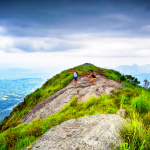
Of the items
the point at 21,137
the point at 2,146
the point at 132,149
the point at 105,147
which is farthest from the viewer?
the point at 21,137

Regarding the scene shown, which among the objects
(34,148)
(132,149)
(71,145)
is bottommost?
(34,148)

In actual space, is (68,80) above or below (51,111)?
above

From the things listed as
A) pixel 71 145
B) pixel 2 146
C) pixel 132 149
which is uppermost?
pixel 132 149

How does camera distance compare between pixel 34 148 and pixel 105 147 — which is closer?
pixel 105 147

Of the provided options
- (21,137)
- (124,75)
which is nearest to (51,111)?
(21,137)

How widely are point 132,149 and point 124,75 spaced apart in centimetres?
1900

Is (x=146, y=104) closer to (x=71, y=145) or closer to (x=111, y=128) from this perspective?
(x=111, y=128)

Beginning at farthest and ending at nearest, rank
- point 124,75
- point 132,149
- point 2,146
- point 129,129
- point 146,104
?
point 124,75, point 146,104, point 2,146, point 129,129, point 132,149

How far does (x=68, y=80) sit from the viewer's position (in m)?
15.8

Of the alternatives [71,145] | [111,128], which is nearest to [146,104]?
[111,128]

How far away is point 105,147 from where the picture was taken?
3.01 meters

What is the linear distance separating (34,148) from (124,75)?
63.7ft

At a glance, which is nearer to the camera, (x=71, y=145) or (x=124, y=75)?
(x=71, y=145)

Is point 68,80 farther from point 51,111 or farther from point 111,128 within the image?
point 111,128
